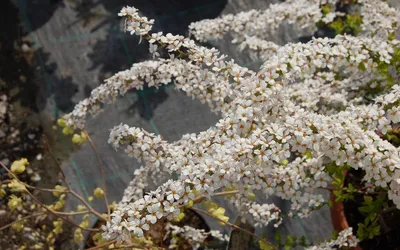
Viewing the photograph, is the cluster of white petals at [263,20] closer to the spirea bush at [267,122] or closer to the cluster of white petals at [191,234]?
the spirea bush at [267,122]

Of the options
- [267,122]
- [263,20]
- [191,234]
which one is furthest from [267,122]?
[191,234]

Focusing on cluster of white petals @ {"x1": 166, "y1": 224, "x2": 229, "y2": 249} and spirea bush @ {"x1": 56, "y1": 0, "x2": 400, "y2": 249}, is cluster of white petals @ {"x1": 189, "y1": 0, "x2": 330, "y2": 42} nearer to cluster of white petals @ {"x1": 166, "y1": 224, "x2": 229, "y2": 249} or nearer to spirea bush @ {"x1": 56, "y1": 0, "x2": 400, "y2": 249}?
spirea bush @ {"x1": 56, "y1": 0, "x2": 400, "y2": 249}

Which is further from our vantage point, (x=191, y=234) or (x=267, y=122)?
(x=191, y=234)

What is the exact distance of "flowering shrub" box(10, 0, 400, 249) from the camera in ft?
5.93

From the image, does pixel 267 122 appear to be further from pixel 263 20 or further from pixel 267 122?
pixel 263 20

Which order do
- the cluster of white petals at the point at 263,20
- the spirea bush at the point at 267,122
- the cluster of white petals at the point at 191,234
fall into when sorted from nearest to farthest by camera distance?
the spirea bush at the point at 267,122 < the cluster of white petals at the point at 263,20 < the cluster of white petals at the point at 191,234

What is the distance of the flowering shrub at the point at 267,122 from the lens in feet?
5.93

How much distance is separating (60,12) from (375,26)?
325 centimetres

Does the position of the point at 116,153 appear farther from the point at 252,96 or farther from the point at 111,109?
the point at 252,96

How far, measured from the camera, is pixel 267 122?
2.03 meters

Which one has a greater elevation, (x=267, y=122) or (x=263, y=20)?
(x=263, y=20)

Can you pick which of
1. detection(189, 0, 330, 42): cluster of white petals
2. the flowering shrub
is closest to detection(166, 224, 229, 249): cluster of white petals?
the flowering shrub

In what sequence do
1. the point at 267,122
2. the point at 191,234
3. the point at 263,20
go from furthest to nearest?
the point at 191,234
the point at 263,20
the point at 267,122

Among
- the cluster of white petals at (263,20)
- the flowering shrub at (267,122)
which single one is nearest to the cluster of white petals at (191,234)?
the flowering shrub at (267,122)
